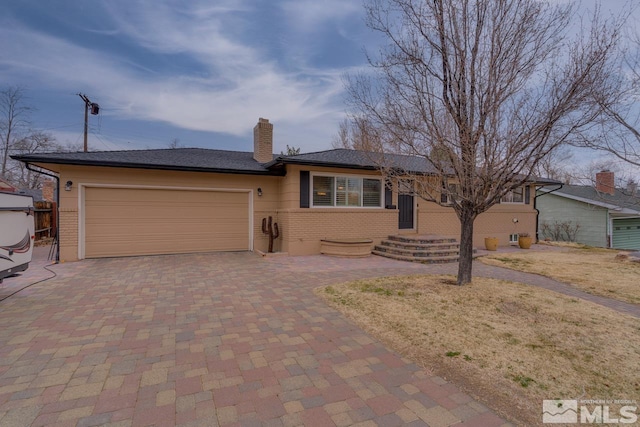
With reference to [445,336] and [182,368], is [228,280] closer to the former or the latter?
[182,368]

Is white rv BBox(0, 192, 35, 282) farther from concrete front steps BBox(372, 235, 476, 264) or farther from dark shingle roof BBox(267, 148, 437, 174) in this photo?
concrete front steps BBox(372, 235, 476, 264)

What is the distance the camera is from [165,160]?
967 cm

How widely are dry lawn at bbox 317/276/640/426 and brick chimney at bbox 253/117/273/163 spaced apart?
24.2 feet

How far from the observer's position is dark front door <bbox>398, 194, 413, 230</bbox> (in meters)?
11.6

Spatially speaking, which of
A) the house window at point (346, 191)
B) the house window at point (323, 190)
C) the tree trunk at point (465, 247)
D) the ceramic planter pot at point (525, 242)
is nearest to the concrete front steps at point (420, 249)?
the house window at point (346, 191)

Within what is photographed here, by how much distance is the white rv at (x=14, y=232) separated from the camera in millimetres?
4633

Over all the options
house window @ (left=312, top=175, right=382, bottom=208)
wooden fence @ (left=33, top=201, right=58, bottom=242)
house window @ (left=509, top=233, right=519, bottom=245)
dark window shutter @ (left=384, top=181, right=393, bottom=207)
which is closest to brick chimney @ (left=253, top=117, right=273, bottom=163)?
house window @ (left=312, top=175, right=382, bottom=208)

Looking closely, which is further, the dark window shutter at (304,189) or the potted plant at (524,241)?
the potted plant at (524,241)

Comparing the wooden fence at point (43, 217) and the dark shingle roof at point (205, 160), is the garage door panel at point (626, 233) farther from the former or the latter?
the wooden fence at point (43, 217)

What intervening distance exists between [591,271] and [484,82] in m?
6.63

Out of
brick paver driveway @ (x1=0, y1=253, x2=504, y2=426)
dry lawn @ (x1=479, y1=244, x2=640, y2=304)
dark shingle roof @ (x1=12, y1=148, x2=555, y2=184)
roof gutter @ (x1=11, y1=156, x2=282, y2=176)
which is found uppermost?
dark shingle roof @ (x1=12, y1=148, x2=555, y2=184)

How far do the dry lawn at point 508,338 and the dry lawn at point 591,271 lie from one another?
4.84ft

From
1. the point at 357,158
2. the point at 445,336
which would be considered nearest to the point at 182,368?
the point at 445,336

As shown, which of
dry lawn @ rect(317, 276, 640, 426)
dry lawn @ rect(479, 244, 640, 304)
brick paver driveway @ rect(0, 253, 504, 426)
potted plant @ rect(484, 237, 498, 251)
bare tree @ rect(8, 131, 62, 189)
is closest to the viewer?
brick paver driveway @ rect(0, 253, 504, 426)
